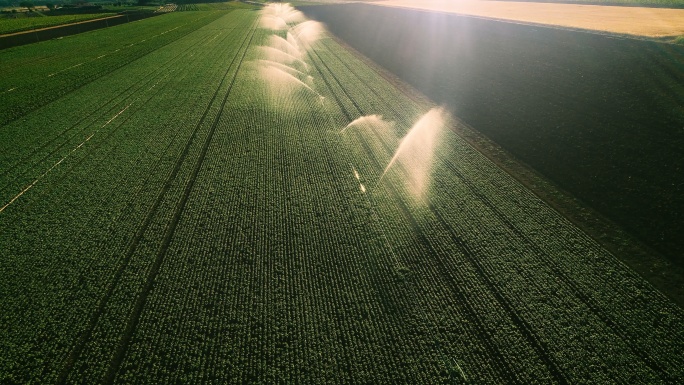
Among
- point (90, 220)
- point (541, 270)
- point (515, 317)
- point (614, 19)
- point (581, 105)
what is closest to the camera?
point (515, 317)

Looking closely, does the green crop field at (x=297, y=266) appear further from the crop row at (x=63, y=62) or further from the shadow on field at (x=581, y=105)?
the crop row at (x=63, y=62)

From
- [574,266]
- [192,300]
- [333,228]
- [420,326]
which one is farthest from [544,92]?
[192,300]

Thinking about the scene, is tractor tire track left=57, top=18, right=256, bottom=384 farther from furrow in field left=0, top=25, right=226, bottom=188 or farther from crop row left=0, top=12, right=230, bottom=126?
crop row left=0, top=12, right=230, bottom=126

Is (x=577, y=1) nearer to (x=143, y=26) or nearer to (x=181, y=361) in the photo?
(x=143, y=26)

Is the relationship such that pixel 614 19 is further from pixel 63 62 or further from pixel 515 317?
pixel 63 62

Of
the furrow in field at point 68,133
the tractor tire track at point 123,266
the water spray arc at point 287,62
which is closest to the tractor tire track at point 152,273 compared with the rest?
the tractor tire track at point 123,266

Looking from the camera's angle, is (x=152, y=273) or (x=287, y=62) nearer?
(x=152, y=273)

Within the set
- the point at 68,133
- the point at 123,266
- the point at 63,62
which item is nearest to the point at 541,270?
the point at 123,266
